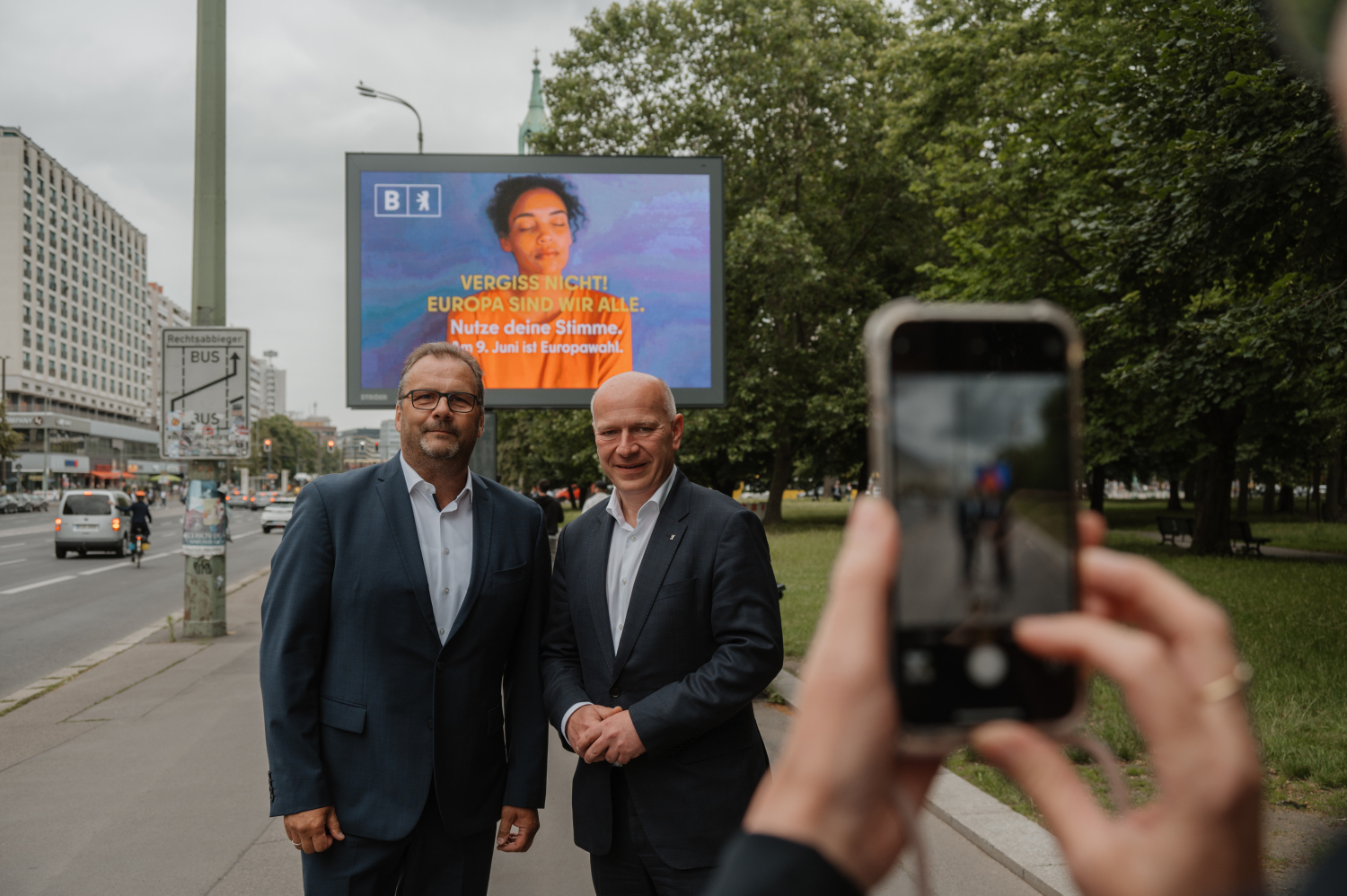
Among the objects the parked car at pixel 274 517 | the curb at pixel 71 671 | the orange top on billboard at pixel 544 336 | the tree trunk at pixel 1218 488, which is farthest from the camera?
the parked car at pixel 274 517

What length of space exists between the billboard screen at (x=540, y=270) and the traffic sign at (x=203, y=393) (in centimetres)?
217

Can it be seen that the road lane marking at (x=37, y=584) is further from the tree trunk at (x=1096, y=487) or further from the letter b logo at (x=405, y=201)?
the tree trunk at (x=1096, y=487)

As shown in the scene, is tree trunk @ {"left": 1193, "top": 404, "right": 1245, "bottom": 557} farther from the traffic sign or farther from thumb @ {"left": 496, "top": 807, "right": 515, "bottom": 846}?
thumb @ {"left": 496, "top": 807, "right": 515, "bottom": 846}

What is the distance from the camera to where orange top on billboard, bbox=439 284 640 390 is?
382 inches

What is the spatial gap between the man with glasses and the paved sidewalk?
5.89 feet

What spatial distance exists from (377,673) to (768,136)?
78.8ft

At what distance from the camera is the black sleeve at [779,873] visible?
66 centimetres

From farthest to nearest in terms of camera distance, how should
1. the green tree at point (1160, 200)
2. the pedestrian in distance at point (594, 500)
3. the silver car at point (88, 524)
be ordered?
the silver car at point (88, 524), the green tree at point (1160, 200), the pedestrian in distance at point (594, 500)

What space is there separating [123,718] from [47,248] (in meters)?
106

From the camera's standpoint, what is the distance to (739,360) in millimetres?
25016

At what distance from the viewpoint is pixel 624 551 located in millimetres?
2635

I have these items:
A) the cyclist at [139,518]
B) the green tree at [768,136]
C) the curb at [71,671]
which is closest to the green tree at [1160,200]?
the green tree at [768,136]

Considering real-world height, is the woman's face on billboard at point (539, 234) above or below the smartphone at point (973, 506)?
above

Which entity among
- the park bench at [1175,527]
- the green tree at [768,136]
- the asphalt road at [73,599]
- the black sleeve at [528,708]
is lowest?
the asphalt road at [73,599]
